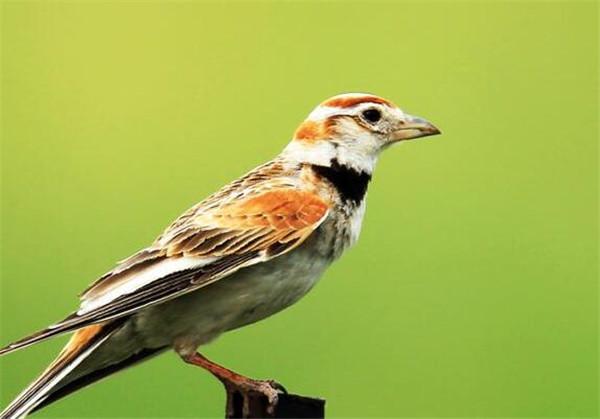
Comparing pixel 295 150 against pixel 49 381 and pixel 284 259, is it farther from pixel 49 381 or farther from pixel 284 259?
pixel 49 381

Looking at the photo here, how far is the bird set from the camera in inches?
183

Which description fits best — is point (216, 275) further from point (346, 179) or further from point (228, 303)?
point (346, 179)

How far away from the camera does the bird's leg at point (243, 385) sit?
4.12 meters

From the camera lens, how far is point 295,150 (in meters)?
5.67

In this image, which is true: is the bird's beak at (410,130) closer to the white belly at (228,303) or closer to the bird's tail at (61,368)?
the white belly at (228,303)

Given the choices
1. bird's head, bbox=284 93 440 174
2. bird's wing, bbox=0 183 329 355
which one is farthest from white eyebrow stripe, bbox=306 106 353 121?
bird's wing, bbox=0 183 329 355

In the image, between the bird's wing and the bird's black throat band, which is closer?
the bird's wing

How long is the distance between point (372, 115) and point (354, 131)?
0.13 meters

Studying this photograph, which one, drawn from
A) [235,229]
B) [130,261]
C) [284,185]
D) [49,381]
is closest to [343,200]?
[284,185]

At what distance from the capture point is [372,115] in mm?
5797

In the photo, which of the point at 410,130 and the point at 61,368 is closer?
the point at 61,368

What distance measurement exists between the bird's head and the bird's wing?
447 mm

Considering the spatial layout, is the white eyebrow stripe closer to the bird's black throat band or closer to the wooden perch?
the bird's black throat band

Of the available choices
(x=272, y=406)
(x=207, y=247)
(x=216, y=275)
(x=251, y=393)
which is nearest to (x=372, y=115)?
(x=207, y=247)
